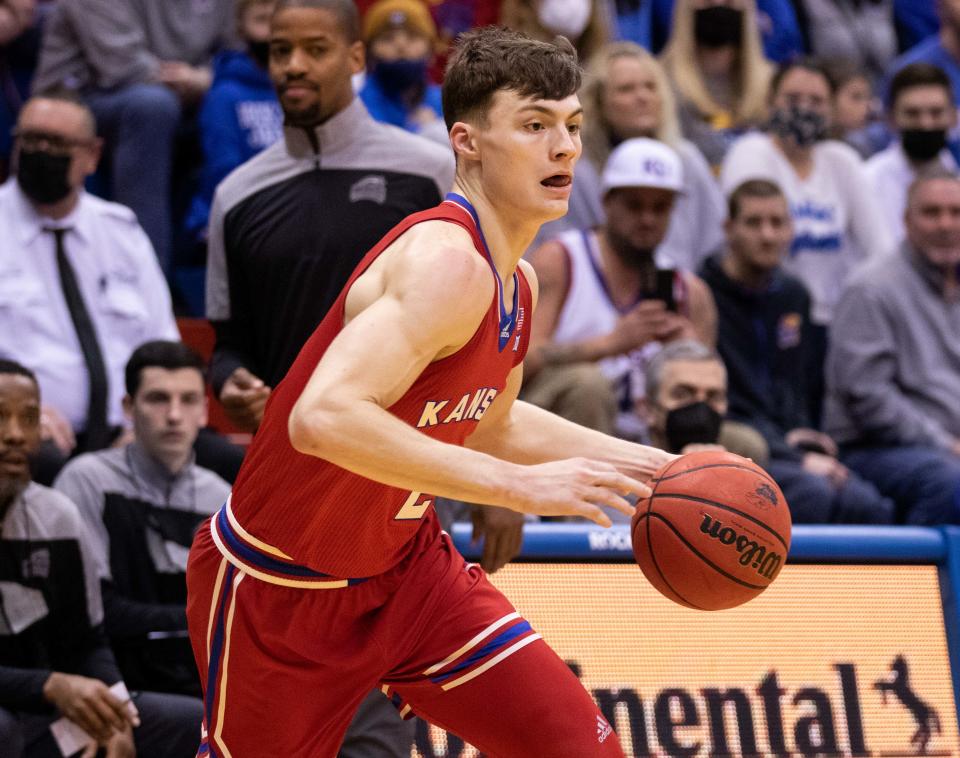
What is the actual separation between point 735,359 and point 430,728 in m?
3.18

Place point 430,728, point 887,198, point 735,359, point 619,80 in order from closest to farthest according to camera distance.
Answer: point 430,728 → point 735,359 → point 619,80 → point 887,198

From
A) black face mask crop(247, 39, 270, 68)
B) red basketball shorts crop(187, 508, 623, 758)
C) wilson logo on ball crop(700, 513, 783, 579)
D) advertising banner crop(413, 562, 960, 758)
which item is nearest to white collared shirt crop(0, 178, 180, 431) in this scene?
black face mask crop(247, 39, 270, 68)

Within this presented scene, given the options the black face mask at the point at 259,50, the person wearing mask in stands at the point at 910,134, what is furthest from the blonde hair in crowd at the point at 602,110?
the black face mask at the point at 259,50

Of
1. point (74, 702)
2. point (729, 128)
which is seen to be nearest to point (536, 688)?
point (74, 702)

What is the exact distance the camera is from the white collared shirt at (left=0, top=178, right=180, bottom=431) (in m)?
6.24

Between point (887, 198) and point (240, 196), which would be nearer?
point (240, 196)

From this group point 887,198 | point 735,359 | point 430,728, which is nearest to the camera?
point 430,728

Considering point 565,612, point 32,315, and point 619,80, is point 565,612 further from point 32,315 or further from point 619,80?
point 619,80

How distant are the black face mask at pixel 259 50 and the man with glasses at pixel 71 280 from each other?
1.42 m

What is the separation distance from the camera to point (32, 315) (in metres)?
6.28

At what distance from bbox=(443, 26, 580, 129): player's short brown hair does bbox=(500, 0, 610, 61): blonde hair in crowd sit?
4.81 m

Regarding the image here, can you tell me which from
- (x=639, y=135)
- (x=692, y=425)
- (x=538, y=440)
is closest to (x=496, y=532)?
(x=538, y=440)

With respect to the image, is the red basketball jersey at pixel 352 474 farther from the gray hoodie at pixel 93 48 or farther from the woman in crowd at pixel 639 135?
the gray hoodie at pixel 93 48

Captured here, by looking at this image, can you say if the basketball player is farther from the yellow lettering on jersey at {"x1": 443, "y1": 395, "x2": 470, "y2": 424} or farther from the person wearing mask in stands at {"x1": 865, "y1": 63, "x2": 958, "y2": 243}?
the person wearing mask in stands at {"x1": 865, "y1": 63, "x2": 958, "y2": 243}
